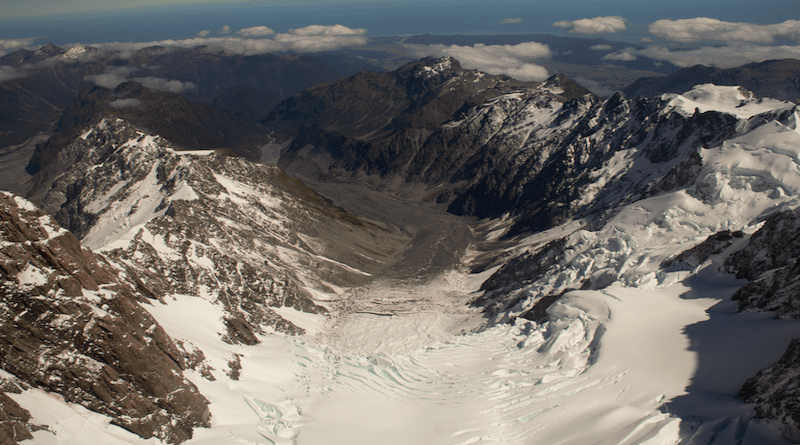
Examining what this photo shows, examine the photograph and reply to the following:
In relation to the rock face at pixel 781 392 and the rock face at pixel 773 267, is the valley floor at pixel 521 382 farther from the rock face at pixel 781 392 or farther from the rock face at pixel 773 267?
the rock face at pixel 773 267

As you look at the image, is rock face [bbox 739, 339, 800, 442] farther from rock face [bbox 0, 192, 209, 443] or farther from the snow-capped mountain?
rock face [bbox 0, 192, 209, 443]

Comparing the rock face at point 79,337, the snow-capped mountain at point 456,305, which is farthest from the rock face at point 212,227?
the rock face at point 79,337

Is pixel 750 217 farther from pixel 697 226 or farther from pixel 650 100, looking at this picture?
pixel 650 100

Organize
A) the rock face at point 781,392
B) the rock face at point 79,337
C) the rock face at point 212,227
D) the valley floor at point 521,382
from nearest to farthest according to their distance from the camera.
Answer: the rock face at point 781,392, the valley floor at point 521,382, the rock face at point 79,337, the rock face at point 212,227

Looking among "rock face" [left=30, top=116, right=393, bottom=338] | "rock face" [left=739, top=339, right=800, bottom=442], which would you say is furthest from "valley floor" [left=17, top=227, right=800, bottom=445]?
"rock face" [left=30, top=116, right=393, bottom=338]

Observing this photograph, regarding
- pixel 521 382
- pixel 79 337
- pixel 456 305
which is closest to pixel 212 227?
pixel 456 305

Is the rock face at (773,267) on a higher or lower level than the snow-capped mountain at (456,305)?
higher
